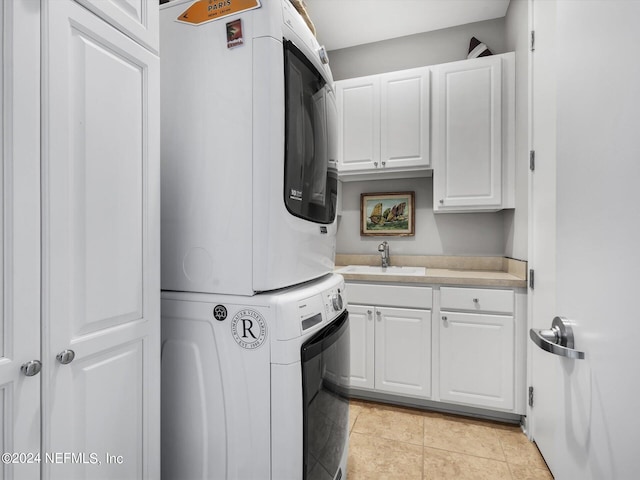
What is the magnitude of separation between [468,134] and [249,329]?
2.17 m

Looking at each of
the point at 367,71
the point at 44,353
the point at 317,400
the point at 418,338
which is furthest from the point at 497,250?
the point at 44,353

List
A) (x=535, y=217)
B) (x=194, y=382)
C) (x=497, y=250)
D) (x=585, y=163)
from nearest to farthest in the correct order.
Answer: (x=585, y=163) < (x=194, y=382) < (x=535, y=217) < (x=497, y=250)

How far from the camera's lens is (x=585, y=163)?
59cm

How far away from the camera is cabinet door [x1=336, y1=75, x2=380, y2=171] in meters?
2.64

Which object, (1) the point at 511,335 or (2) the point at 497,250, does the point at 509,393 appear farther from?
(2) the point at 497,250

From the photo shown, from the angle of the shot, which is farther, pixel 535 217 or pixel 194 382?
pixel 535 217

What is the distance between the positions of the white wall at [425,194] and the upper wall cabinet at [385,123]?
32cm

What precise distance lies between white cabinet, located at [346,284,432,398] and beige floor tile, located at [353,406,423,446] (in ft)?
0.45

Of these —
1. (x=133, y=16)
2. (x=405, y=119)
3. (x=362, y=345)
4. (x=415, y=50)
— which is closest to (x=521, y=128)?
(x=405, y=119)

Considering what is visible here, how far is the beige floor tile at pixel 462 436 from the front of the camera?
1846mm

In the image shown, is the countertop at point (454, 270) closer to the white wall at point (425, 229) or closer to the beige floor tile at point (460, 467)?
the white wall at point (425, 229)

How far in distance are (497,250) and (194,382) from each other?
94.8 inches

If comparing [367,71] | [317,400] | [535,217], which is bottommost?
[317,400]

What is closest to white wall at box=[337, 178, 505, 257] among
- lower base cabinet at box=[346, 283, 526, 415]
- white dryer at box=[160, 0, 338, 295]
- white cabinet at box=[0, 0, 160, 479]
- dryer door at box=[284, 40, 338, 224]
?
lower base cabinet at box=[346, 283, 526, 415]
